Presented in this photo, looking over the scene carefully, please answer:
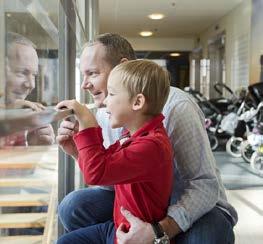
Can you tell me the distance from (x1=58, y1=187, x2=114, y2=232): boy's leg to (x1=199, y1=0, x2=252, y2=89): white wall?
19.3ft

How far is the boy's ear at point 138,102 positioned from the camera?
1083 millimetres

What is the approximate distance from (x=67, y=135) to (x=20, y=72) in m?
0.36

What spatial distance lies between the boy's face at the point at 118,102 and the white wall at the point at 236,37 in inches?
244

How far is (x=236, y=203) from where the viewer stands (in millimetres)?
3857

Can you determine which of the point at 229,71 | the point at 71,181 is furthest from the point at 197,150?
the point at 229,71

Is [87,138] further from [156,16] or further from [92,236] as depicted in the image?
[156,16]

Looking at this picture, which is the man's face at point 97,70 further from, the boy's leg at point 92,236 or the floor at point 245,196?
the floor at point 245,196

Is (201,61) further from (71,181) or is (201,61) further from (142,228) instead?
(142,228)

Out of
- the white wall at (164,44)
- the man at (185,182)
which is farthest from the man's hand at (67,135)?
the white wall at (164,44)

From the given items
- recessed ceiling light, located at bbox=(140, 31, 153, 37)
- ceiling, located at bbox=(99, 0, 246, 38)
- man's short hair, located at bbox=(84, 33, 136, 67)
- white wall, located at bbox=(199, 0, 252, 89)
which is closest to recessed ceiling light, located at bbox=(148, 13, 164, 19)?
ceiling, located at bbox=(99, 0, 246, 38)

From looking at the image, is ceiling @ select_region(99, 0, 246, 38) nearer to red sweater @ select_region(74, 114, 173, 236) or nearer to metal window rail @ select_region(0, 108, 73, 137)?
red sweater @ select_region(74, 114, 173, 236)

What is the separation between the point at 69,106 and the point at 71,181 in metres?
1.18

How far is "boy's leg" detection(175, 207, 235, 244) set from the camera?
1.16 m

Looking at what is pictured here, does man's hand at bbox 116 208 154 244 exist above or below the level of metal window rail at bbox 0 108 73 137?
below
